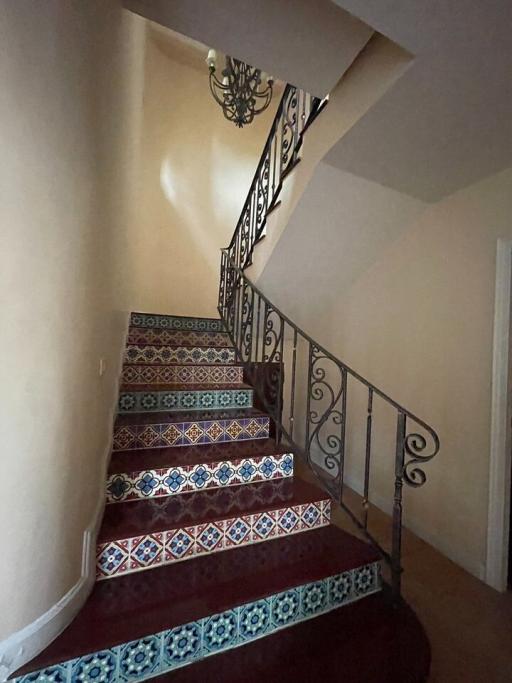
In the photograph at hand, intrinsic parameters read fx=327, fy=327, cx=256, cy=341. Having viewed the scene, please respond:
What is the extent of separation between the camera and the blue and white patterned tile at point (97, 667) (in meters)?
0.95

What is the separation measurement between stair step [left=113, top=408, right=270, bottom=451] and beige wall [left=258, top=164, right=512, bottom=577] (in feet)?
4.02

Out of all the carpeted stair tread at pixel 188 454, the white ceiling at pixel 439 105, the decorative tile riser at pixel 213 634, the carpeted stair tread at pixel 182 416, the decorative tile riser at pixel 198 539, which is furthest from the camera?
the carpeted stair tread at pixel 182 416

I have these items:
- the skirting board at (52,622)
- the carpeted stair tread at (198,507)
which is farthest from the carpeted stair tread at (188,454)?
the skirting board at (52,622)

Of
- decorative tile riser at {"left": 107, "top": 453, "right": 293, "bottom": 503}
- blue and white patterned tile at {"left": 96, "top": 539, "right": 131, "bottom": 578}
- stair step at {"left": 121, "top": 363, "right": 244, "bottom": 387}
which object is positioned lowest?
blue and white patterned tile at {"left": 96, "top": 539, "right": 131, "bottom": 578}

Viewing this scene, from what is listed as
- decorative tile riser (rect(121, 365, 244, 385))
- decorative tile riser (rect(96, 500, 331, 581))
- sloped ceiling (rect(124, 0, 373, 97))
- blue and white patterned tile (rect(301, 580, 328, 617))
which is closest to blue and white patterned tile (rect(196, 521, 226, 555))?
decorative tile riser (rect(96, 500, 331, 581))

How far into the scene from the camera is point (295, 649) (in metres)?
1.18

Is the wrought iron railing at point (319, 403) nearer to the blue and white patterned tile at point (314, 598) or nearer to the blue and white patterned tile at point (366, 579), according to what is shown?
the blue and white patterned tile at point (366, 579)

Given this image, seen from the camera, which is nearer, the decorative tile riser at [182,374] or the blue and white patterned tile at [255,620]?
the blue and white patterned tile at [255,620]

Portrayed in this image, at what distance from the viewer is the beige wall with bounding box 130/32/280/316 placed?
4.27 m

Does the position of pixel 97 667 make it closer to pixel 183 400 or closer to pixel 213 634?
pixel 213 634

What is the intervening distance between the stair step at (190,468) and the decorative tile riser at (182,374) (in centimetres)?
65

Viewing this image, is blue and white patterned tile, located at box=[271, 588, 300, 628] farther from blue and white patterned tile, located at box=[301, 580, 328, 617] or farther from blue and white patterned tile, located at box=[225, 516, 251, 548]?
blue and white patterned tile, located at box=[225, 516, 251, 548]

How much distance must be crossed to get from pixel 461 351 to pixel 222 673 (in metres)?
2.08

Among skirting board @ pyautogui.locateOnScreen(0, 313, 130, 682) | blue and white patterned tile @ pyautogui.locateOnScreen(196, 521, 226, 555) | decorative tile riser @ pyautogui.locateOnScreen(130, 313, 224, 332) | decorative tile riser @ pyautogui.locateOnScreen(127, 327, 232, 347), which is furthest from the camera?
decorative tile riser @ pyautogui.locateOnScreen(130, 313, 224, 332)
